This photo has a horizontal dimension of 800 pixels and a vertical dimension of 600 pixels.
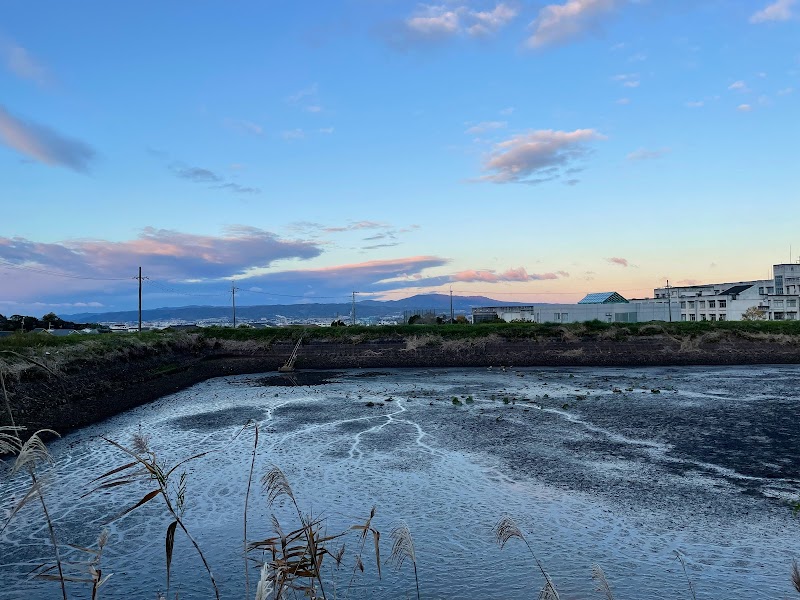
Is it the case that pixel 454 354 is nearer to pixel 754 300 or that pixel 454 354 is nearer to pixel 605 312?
pixel 605 312

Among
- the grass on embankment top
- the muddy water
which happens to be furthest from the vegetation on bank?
the muddy water

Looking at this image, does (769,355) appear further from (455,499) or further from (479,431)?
(455,499)

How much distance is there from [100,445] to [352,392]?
52.6ft

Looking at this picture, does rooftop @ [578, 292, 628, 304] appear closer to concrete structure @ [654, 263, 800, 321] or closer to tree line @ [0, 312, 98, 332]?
concrete structure @ [654, 263, 800, 321]

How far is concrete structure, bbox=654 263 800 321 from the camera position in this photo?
307ft

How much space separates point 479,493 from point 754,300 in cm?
10142

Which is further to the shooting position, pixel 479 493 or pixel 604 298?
pixel 604 298

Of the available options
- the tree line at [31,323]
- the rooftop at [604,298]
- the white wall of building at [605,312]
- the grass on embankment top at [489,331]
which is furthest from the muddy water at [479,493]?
the rooftop at [604,298]

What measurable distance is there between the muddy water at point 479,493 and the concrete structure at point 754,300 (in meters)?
79.4

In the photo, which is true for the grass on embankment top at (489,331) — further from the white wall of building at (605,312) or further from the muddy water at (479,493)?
the white wall of building at (605,312)

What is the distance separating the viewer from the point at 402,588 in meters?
8.93

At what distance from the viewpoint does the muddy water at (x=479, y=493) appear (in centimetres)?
921

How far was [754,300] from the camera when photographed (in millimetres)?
96250

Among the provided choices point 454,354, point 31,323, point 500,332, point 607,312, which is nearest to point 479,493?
point 454,354
